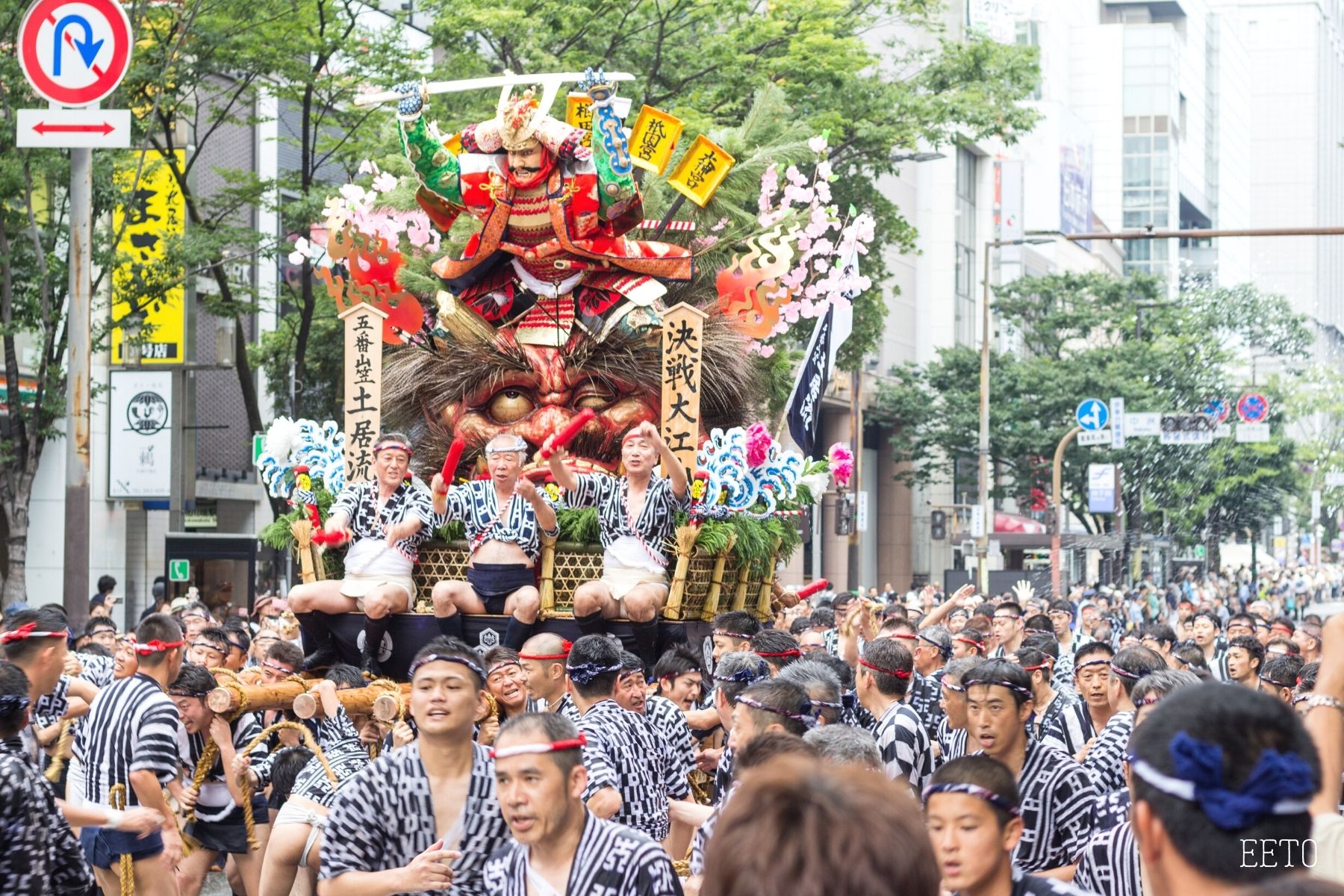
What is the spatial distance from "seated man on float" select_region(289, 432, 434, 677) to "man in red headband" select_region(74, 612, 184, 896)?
2.35 m

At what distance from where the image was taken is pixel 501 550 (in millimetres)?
9789

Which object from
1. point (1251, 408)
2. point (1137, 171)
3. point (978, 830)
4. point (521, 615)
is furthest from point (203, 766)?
point (1137, 171)

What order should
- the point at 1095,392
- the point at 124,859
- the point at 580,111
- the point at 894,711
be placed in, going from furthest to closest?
1. the point at 1095,392
2. the point at 580,111
3. the point at 124,859
4. the point at 894,711

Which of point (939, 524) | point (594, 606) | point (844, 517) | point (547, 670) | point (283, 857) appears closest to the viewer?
point (283, 857)

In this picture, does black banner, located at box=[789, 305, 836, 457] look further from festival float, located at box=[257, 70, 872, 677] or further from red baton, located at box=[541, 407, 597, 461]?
red baton, located at box=[541, 407, 597, 461]

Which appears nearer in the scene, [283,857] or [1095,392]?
[283,857]

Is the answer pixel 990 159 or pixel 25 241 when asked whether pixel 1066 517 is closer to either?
pixel 990 159

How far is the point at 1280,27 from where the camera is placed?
129500mm

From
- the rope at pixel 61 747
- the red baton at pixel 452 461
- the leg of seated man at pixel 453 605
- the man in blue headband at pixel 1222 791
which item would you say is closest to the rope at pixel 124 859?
the rope at pixel 61 747

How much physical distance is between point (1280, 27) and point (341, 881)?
136188 mm

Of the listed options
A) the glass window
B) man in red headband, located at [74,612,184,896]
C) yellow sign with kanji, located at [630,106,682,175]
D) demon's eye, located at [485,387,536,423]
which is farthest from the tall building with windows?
man in red headband, located at [74,612,184,896]

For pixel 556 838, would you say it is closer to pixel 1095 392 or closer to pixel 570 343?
pixel 570 343

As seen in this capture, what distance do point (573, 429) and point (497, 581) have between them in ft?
4.03

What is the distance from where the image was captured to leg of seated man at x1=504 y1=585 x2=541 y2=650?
31.6ft
